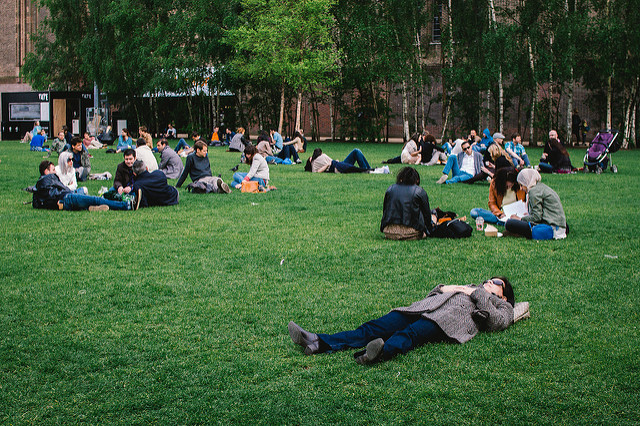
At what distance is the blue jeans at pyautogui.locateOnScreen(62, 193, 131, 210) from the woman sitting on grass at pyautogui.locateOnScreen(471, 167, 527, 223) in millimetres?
6784

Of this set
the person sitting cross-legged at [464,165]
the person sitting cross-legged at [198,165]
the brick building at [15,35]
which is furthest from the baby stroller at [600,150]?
the brick building at [15,35]

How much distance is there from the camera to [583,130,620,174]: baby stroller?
68.2 ft

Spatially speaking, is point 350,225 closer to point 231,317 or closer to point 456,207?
point 456,207

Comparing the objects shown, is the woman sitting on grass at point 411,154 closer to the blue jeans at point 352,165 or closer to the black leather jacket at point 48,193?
the blue jeans at point 352,165

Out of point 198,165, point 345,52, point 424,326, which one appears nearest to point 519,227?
point 424,326

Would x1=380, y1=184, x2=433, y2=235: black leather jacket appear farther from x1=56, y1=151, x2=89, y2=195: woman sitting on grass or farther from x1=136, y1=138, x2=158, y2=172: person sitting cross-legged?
x1=136, y1=138, x2=158, y2=172: person sitting cross-legged

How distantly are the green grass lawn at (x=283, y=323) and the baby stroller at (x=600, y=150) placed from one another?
9.33 meters

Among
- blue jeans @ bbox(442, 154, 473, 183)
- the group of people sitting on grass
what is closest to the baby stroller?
the group of people sitting on grass

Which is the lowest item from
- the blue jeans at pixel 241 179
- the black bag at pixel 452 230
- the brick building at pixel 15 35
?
the black bag at pixel 452 230

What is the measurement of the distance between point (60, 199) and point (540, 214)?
902 centimetres

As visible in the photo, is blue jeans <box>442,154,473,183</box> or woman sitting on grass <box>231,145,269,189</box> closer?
woman sitting on grass <box>231,145,269,189</box>

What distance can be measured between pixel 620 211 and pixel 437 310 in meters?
8.96

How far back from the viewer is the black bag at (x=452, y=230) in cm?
1045

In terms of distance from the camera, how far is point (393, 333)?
562 centimetres
